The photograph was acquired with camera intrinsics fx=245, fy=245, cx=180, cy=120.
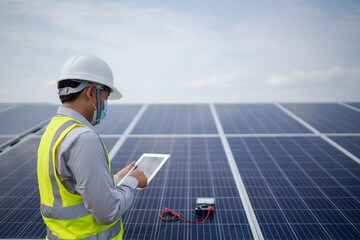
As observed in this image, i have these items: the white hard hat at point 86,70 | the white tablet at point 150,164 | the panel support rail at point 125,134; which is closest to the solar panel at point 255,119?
the panel support rail at point 125,134

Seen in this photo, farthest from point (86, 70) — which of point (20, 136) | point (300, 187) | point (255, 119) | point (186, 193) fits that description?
point (255, 119)

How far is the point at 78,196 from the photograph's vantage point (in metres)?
1.76

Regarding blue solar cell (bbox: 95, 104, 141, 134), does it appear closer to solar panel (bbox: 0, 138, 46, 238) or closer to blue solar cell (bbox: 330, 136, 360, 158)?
solar panel (bbox: 0, 138, 46, 238)

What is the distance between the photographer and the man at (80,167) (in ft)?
5.24

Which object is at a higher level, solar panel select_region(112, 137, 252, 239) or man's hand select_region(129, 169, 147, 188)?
man's hand select_region(129, 169, 147, 188)

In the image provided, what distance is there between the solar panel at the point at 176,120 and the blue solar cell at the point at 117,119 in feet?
1.30

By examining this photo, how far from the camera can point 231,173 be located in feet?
14.0

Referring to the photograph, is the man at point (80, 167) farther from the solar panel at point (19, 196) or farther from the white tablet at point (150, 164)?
the solar panel at point (19, 196)

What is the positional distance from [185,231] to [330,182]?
2.64 meters

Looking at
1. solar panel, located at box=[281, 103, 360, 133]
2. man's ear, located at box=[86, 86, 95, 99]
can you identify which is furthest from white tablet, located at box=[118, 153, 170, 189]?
solar panel, located at box=[281, 103, 360, 133]

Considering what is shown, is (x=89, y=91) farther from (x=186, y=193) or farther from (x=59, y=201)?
(x=186, y=193)

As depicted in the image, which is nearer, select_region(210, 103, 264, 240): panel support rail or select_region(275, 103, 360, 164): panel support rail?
select_region(210, 103, 264, 240): panel support rail

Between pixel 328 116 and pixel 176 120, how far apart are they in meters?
4.70

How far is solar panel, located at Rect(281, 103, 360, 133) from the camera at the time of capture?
21.4 ft
